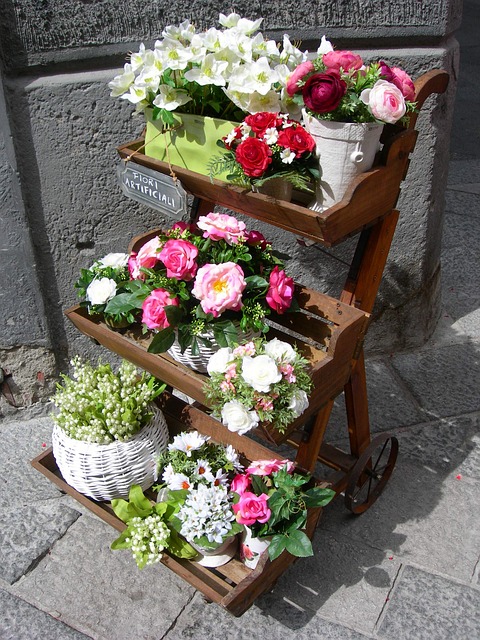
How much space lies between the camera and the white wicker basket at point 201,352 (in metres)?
2.07

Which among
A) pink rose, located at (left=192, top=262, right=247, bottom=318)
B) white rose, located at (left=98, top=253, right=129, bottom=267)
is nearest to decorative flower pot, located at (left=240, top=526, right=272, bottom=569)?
pink rose, located at (left=192, top=262, right=247, bottom=318)

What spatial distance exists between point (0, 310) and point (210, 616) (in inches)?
56.4

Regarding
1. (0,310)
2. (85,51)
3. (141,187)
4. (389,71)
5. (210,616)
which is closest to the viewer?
(389,71)

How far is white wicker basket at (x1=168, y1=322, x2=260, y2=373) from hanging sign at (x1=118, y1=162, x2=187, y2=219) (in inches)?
14.4

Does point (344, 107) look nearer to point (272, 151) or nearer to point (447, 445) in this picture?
point (272, 151)

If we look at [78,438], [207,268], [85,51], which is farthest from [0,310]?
[207,268]

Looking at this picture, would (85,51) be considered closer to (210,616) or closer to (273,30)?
(273,30)

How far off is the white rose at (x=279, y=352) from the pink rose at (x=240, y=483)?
0.43m

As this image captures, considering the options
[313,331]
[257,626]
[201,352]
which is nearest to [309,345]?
[313,331]

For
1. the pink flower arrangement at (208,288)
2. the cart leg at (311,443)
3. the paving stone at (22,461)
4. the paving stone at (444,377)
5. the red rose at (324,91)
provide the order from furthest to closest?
the paving stone at (444,377)
the paving stone at (22,461)
the cart leg at (311,443)
the pink flower arrangement at (208,288)
the red rose at (324,91)

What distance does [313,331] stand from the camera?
7.35 ft

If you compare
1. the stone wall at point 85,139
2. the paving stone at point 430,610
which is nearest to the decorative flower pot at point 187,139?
the stone wall at point 85,139

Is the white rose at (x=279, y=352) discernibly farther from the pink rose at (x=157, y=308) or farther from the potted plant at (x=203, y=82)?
the potted plant at (x=203, y=82)

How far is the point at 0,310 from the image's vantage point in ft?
9.59
